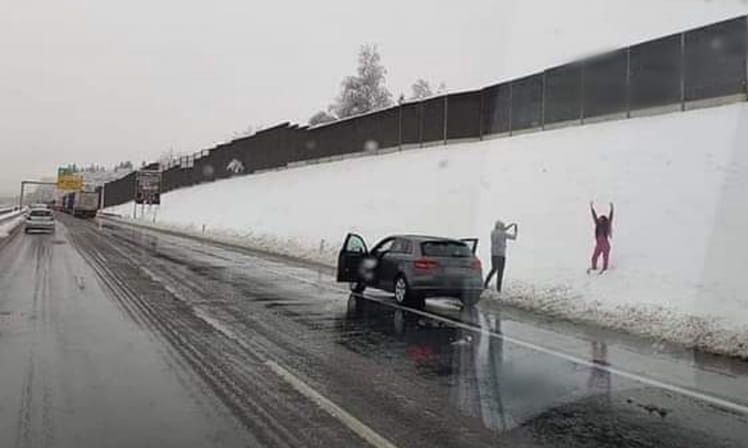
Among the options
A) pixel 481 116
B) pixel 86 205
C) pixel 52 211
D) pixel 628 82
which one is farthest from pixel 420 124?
pixel 86 205

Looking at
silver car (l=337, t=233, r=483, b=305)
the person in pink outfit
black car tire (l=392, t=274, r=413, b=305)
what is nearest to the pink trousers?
the person in pink outfit

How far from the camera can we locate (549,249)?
21438mm

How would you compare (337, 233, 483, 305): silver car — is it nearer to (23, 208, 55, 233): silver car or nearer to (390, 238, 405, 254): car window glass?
(390, 238, 405, 254): car window glass

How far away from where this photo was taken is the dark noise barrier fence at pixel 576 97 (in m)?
21.4

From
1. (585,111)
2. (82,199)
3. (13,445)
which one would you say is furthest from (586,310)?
(82,199)

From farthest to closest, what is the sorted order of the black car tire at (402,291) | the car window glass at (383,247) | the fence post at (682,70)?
the fence post at (682,70) → the car window glass at (383,247) → the black car tire at (402,291)

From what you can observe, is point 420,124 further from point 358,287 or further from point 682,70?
point 358,287

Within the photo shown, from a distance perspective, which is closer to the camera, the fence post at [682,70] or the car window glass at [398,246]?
the car window glass at [398,246]

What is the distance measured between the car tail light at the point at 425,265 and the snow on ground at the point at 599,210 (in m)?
2.52

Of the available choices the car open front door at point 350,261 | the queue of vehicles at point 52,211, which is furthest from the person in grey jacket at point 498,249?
the queue of vehicles at point 52,211

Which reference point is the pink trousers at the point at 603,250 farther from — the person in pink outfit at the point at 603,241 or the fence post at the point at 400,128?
the fence post at the point at 400,128

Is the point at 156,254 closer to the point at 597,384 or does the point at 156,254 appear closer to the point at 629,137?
the point at 629,137

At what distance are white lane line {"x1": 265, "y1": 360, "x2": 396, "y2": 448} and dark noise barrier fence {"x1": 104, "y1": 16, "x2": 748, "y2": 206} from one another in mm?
17082

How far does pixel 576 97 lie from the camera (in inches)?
1070
